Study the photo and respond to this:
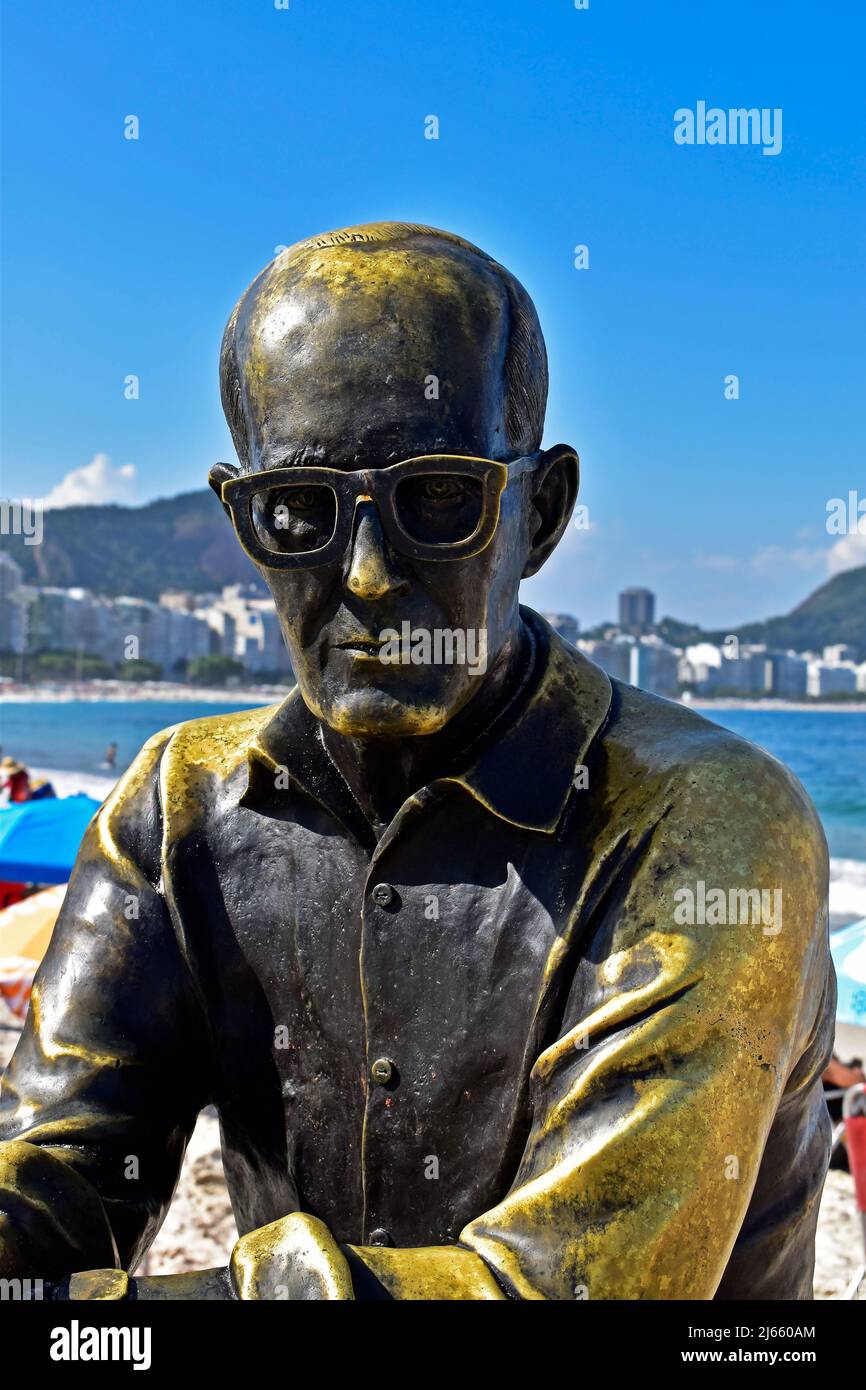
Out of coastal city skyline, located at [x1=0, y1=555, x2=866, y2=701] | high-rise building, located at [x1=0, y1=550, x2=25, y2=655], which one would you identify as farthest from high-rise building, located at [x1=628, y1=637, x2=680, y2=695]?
high-rise building, located at [x1=0, y1=550, x2=25, y2=655]

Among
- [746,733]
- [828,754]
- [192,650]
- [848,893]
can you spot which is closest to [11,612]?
[192,650]

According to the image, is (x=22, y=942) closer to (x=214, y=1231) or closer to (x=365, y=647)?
(x=214, y=1231)

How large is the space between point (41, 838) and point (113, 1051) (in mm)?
8175

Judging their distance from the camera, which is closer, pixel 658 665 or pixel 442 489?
pixel 442 489

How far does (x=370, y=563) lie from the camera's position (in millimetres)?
2389

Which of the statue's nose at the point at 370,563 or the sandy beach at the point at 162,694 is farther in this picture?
the sandy beach at the point at 162,694

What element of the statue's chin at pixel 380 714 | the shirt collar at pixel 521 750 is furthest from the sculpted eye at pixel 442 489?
the shirt collar at pixel 521 750

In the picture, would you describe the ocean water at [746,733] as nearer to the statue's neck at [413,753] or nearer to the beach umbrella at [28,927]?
the beach umbrella at [28,927]

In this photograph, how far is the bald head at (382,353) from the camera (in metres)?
2.42

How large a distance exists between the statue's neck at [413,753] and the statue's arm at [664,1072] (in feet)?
1.19

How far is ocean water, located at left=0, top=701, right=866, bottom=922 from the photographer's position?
50.2 m

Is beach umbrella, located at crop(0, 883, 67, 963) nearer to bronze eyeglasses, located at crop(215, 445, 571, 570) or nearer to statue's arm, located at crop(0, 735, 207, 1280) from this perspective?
statue's arm, located at crop(0, 735, 207, 1280)

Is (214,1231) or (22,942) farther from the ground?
(22,942)

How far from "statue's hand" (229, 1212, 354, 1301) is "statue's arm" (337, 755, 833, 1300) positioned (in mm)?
47
